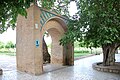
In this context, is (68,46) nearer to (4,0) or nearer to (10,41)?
(4,0)

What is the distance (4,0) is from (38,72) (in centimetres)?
687

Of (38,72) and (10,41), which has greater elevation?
(10,41)

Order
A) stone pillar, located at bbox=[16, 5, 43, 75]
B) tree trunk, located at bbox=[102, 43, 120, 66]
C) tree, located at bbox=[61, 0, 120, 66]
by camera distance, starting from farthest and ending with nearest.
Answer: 1. tree trunk, located at bbox=[102, 43, 120, 66]
2. stone pillar, located at bbox=[16, 5, 43, 75]
3. tree, located at bbox=[61, 0, 120, 66]

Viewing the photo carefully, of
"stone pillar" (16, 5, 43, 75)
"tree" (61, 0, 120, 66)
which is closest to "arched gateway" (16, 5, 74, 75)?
"stone pillar" (16, 5, 43, 75)

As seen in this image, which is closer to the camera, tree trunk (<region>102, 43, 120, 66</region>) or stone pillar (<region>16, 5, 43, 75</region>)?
stone pillar (<region>16, 5, 43, 75</region>)

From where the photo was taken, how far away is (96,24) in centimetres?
918

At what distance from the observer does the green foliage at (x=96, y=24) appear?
337 inches

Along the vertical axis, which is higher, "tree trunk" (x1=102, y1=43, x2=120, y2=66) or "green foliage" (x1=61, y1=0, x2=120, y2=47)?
"green foliage" (x1=61, y1=0, x2=120, y2=47)

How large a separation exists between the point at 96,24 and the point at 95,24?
0.06 m

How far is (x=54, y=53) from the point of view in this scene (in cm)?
1319

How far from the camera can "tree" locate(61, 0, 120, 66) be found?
8.56m

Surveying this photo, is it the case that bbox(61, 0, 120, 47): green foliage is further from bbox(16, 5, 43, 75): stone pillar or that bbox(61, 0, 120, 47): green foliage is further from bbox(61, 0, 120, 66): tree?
bbox(16, 5, 43, 75): stone pillar

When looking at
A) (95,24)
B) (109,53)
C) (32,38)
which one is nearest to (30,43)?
(32,38)

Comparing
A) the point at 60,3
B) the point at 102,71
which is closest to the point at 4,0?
the point at 102,71
